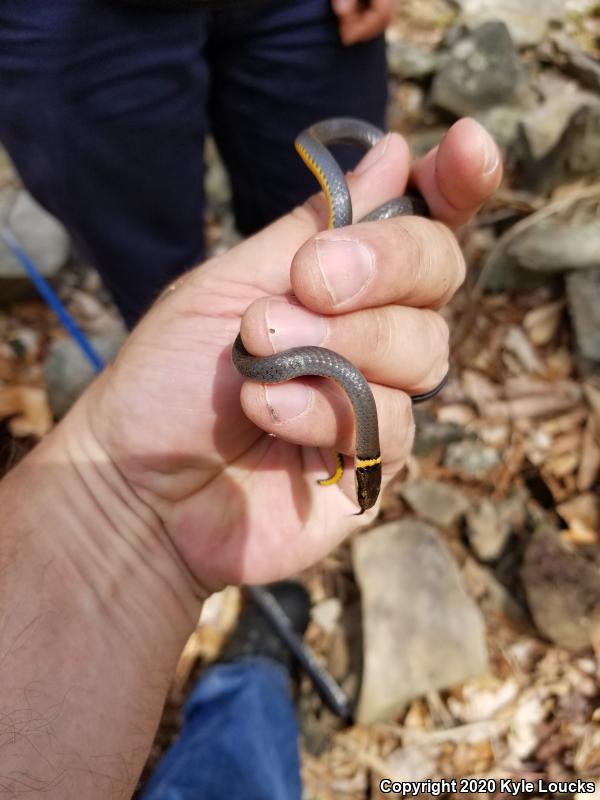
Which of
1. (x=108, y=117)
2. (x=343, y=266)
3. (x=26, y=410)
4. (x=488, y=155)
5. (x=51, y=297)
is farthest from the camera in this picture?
(x=51, y=297)

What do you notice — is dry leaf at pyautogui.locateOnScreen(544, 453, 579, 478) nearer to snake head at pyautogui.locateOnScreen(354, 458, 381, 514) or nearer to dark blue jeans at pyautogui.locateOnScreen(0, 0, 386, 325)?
snake head at pyautogui.locateOnScreen(354, 458, 381, 514)

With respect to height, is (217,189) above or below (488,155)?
below

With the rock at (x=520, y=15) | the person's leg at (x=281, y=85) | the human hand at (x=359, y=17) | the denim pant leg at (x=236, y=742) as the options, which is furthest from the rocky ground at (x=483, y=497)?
the human hand at (x=359, y=17)

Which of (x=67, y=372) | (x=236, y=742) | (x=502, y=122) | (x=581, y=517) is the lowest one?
(x=236, y=742)

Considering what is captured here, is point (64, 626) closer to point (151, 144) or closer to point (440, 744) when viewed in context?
point (440, 744)

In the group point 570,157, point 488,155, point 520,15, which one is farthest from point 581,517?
point 520,15

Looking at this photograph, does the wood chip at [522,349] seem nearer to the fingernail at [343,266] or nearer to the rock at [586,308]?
the rock at [586,308]

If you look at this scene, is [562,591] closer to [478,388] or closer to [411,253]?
[478,388]
